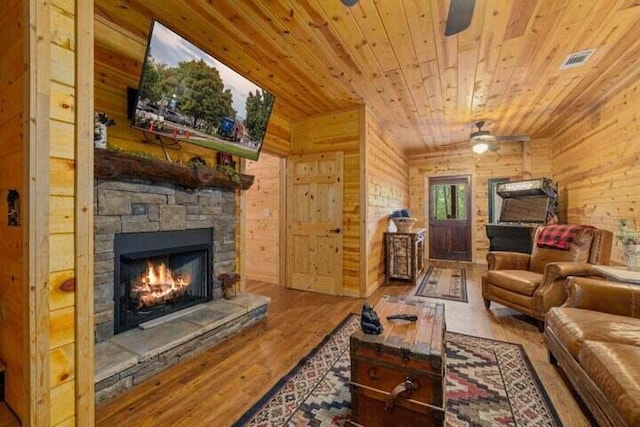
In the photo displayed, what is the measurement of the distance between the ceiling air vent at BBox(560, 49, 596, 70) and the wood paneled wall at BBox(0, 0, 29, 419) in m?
3.83

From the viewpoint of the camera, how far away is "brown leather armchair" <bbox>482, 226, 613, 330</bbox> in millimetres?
2379

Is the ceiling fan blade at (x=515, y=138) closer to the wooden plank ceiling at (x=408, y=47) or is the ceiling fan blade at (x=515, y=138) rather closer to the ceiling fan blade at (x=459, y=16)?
the wooden plank ceiling at (x=408, y=47)

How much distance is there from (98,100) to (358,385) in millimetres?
2476

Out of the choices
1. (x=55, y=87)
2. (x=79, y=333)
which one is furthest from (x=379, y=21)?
(x=79, y=333)

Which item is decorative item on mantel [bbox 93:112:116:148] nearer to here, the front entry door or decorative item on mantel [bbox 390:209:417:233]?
decorative item on mantel [bbox 390:209:417:233]

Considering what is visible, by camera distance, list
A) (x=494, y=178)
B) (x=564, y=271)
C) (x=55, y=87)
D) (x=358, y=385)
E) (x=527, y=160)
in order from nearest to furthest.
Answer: (x=55, y=87) < (x=358, y=385) < (x=564, y=271) < (x=527, y=160) < (x=494, y=178)

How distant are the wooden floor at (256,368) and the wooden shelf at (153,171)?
4.60ft

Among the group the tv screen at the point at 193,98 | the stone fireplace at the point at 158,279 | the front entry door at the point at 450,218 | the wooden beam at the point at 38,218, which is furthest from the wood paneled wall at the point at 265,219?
the front entry door at the point at 450,218

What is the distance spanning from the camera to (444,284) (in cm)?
422

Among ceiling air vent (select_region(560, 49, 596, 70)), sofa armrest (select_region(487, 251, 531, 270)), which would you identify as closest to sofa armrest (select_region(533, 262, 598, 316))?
sofa armrest (select_region(487, 251, 531, 270))

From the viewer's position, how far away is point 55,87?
1.12m

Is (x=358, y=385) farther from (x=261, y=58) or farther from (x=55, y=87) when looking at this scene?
(x=261, y=58)

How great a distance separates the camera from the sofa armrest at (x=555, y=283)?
2.29 meters

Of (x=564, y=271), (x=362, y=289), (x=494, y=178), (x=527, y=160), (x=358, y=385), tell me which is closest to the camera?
(x=358, y=385)
